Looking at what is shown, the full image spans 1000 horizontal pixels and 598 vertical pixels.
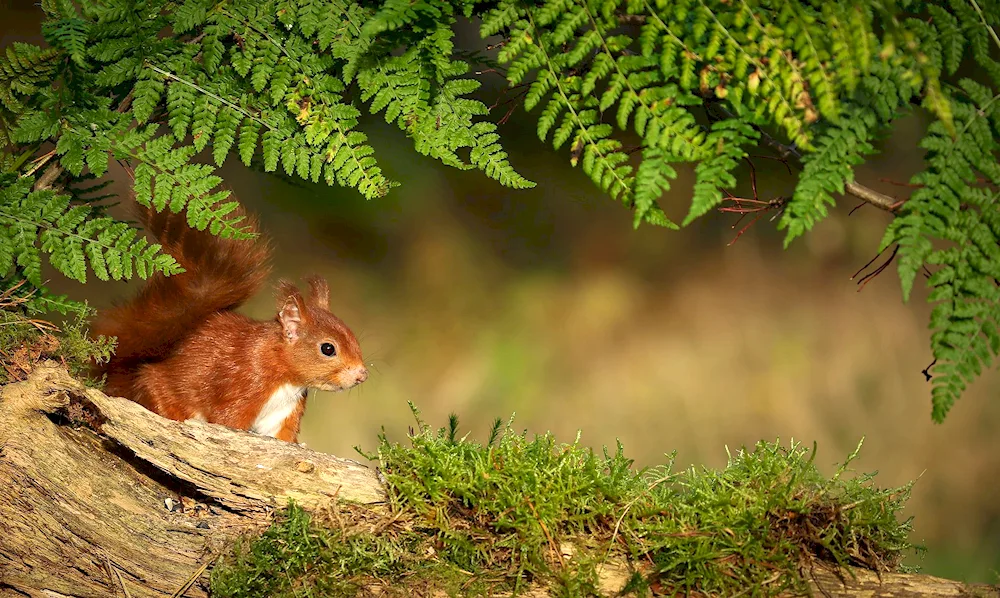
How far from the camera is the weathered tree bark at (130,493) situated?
1.83 m

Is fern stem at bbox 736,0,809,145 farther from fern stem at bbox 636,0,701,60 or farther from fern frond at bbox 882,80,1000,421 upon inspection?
fern frond at bbox 882,80,1000,421

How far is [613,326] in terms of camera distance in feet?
12.8

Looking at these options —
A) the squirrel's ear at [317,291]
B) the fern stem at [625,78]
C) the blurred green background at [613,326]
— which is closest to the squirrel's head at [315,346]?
the squirrel's ear at [317,291]

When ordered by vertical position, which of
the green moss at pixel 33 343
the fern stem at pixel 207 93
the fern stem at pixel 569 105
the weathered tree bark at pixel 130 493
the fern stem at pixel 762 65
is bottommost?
the weathered tree bark at pixel 130 493

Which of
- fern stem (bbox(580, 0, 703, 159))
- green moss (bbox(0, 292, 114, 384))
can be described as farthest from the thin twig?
fern stem (bbox(580, 0, 703, 159))

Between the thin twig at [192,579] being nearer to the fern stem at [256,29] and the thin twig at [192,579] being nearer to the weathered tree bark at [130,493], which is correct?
the weathered tree bark at [130,493]

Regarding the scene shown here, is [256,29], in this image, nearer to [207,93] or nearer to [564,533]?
[207,93]

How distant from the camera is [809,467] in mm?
1878

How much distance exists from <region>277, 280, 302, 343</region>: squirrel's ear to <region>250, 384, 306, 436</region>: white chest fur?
176mm

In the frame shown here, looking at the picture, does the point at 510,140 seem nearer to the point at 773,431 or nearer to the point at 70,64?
the point at 773,431

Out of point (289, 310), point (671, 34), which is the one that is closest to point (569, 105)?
point (671, 34)

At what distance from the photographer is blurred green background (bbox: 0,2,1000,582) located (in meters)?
3.74

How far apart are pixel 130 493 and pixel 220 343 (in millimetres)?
697

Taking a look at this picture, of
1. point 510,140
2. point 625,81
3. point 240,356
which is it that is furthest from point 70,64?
point 510,140
